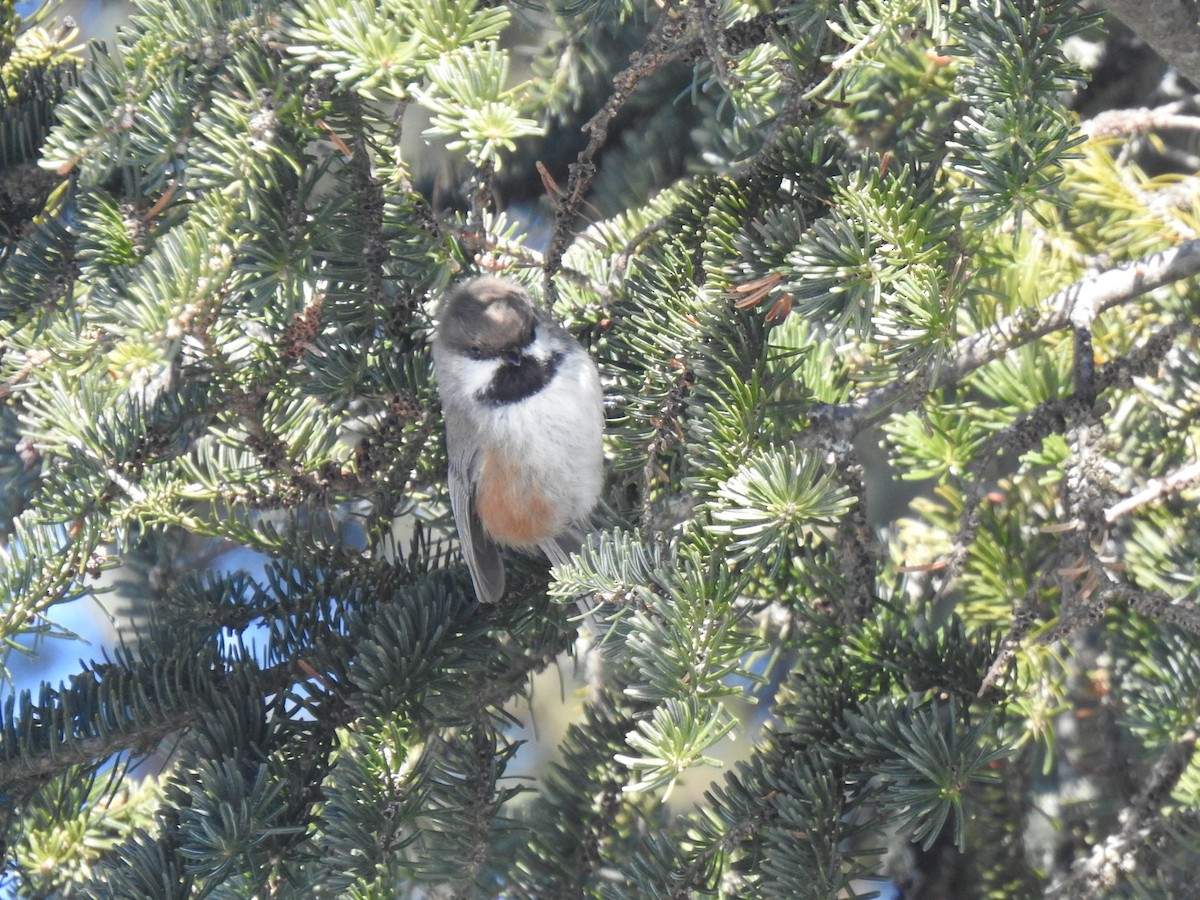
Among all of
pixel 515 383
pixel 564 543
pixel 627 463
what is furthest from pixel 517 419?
pixel 627 463

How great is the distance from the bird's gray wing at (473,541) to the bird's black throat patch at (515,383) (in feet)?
1.01

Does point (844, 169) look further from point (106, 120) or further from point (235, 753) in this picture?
point (235, 753)

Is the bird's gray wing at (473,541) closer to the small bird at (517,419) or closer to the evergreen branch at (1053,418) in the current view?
Result: the small bird at (517,419)

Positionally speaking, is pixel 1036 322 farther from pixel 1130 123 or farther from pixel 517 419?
pixel 517 419

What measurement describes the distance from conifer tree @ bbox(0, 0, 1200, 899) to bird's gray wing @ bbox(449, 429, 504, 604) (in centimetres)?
6

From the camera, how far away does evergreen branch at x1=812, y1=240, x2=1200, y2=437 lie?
208 centimetres

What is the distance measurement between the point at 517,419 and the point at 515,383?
109 millimetres

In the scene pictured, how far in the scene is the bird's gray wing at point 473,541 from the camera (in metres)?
2.34

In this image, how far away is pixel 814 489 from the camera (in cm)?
169

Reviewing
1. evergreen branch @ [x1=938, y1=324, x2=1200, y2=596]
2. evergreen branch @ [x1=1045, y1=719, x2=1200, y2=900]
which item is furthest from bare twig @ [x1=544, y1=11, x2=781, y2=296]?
evergreen branch @ [x1=1045, y1=719, x2=1200, y2=900]

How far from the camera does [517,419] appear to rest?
3111 millimetres

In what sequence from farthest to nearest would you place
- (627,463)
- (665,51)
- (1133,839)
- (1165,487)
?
1. (627,463)
2. (1133,839)
3. (1165,487)
4. (665,51)

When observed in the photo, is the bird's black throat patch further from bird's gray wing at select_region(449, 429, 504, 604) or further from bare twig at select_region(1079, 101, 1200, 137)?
bare twig at select_region(1079, 101, 1200, 137)

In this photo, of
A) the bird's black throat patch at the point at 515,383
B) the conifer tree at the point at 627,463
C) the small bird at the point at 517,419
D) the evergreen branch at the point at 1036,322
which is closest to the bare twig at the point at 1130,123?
the conifer tree at the point at 627,463
